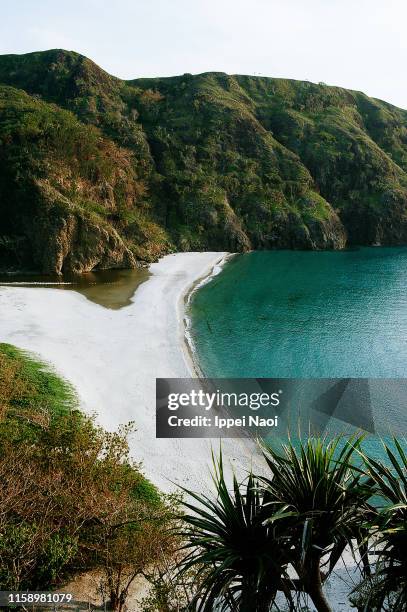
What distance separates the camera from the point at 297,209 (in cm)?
10719

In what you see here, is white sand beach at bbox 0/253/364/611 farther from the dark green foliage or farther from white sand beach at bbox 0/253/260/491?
the dark green foliage

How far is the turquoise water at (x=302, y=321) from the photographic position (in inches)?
1478

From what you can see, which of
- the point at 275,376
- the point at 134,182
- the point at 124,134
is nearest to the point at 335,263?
the point at 134,182

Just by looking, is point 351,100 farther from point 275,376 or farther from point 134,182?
point 275,376

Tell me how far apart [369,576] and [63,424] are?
512 inches

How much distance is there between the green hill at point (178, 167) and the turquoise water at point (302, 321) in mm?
19460

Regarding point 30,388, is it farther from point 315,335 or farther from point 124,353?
point 315,335

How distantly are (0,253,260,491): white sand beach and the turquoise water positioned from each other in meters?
3.49

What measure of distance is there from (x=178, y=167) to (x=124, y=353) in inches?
2889

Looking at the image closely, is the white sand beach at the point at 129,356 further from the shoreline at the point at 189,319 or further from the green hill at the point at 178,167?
the green hill at the point at 178,167

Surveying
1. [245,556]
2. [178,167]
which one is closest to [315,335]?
[245,556]

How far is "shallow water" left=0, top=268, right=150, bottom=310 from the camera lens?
54844 mm

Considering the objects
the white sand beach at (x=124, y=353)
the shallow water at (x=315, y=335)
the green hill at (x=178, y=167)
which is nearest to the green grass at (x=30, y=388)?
the white sand beach at (x=124, y=353)

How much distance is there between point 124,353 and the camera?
122 feet
